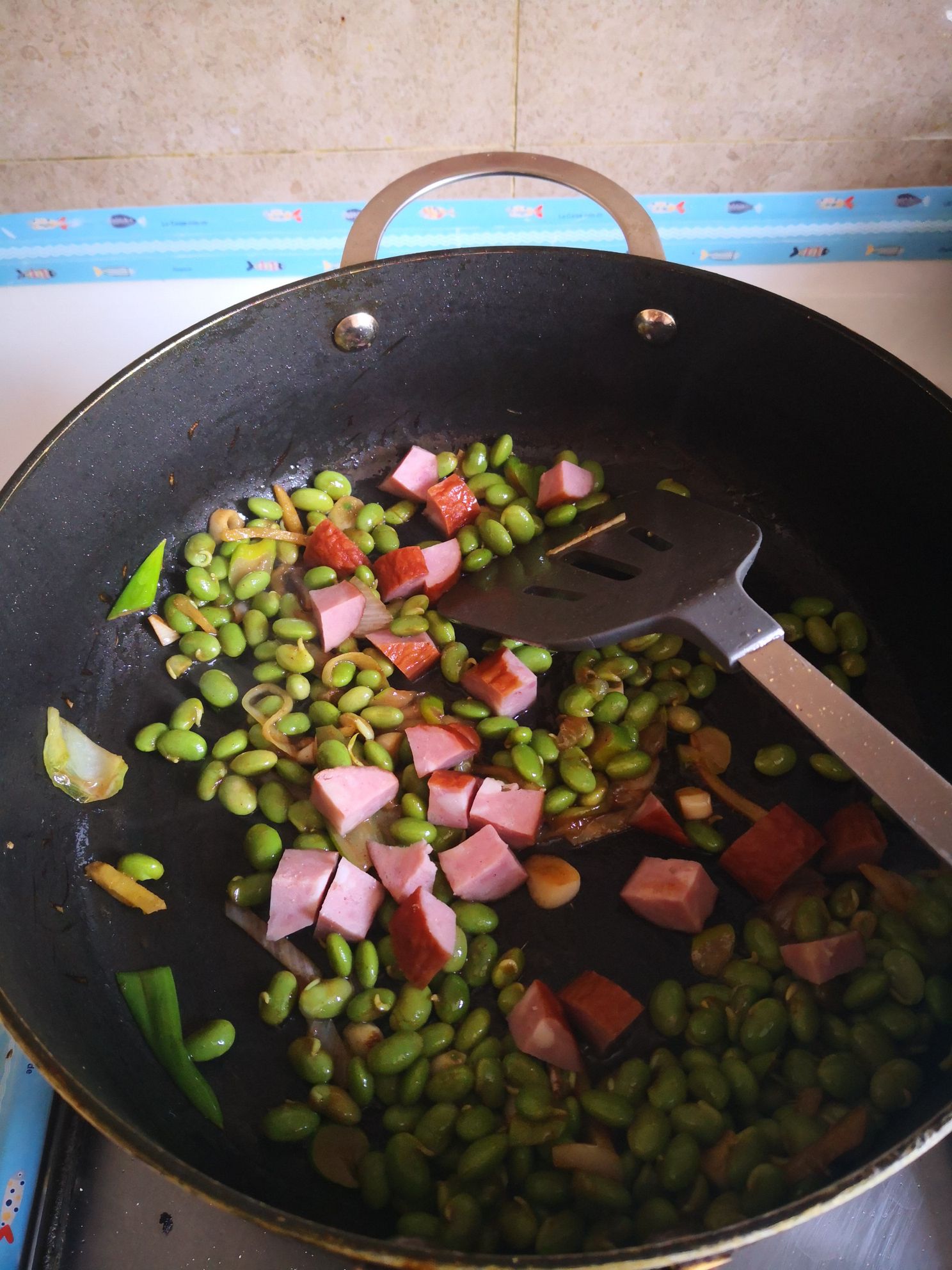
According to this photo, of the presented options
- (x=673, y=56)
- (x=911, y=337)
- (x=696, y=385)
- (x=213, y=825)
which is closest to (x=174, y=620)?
(x=213, y=825)

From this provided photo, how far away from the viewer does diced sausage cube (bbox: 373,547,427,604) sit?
4.74ft

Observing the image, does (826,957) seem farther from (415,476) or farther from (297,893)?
(415,476)

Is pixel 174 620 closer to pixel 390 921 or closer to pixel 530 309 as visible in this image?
pixel 390 921

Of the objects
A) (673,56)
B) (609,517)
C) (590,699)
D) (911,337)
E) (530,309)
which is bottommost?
(590,699)

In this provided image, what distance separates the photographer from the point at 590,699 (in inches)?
53.0

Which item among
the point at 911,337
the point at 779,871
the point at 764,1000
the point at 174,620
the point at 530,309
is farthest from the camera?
the point at 911,337

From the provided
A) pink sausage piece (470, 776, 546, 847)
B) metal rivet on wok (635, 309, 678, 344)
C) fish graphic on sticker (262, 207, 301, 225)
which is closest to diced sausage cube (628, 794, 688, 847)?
pink sausage piece (470, 776, 546, 847)

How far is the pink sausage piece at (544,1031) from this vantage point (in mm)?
→ 1080

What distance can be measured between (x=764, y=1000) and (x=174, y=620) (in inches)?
39.8

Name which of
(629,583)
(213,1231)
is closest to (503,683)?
(629,583)

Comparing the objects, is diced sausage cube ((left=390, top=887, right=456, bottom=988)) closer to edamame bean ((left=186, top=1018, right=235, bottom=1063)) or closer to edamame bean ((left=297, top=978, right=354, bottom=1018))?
edamame bean ((left=297, top=978, right=354, bottom=1018))

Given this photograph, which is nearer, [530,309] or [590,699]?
[590,699]

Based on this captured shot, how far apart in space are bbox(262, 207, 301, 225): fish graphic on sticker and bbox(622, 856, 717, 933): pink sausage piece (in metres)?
1.44

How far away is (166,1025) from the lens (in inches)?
44.4
